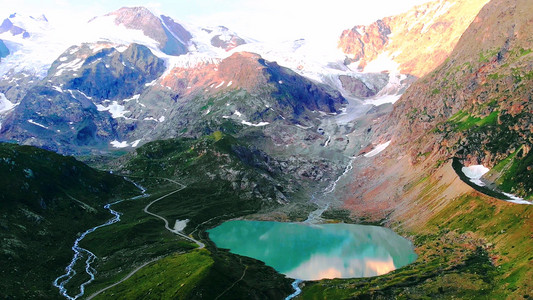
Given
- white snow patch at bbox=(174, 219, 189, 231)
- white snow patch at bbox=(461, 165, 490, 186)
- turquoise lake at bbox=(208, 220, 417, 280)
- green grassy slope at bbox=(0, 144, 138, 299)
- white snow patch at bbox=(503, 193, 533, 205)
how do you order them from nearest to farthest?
green grassy slope at bbox=(0, 144, 138, 299)
turquoise lake at bbox=(208, 220, 417, 280)
white snow patch at bbox=(503, 193, 533, 205)
white snow patch at bbox=(174, 219, 189, 231)
white snow patch at bbox=(461, 165, 490, 186)

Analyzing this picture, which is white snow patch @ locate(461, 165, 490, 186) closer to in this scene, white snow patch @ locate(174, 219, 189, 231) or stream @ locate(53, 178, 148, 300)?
white snow patch @ locate(174, 219, 189, 231)

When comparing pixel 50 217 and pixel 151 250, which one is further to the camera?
pixel 50 217

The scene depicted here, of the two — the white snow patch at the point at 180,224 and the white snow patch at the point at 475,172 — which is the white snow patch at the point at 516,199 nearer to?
the white snow patch at the point at 475,172

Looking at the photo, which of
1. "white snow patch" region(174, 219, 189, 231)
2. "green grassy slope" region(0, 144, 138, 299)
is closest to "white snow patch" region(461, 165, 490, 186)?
"white snow patch" region(174, 219, 189, 231)

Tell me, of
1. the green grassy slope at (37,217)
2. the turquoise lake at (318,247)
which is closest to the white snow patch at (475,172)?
the turquoise lake at (318,247)

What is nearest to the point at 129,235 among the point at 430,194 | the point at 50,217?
the point at 50,217

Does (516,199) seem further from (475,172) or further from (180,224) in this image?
(180,224)

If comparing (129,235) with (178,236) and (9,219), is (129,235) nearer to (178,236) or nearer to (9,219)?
(178,236)
